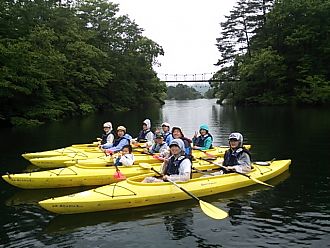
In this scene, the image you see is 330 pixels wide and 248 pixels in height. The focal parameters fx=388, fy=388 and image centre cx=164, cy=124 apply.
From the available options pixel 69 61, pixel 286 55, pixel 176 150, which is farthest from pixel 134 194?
pixel 286 55

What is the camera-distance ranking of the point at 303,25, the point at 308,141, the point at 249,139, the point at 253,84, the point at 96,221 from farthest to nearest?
the point at 253,84, the point at 303,25, the point at 249,139, the point at 308,141, the point at 96,221

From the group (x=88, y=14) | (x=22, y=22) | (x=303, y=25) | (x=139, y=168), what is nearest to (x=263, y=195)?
(x=139, y=168)

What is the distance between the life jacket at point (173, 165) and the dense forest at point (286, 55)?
34649mm

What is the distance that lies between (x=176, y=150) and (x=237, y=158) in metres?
2.09

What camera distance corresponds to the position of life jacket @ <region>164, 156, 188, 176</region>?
9.36 m

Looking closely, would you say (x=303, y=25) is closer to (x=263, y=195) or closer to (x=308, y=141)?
(x=308, y=141)

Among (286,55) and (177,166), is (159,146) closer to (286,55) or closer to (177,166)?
(177,166)

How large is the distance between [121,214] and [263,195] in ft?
12.4

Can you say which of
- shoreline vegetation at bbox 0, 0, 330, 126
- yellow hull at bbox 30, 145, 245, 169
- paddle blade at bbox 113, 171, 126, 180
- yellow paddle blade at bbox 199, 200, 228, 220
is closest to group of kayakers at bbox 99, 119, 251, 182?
yellow hull at bbox 30, 145, 245, 169

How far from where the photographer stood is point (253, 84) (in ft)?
161

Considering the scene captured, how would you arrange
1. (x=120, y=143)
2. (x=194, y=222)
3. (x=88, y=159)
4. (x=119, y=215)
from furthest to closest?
(x=120, y=143) → (x=88, y=159) → (x=119, y=215) → (x=194, y=222)

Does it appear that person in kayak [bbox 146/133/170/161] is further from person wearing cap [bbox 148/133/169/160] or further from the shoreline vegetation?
the shoreline vegetation

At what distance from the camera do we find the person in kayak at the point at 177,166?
30.4ft

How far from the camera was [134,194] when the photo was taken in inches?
343
